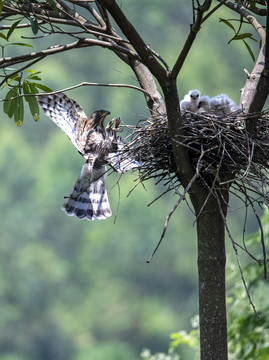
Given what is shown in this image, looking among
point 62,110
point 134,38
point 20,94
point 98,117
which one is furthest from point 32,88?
point 98,117

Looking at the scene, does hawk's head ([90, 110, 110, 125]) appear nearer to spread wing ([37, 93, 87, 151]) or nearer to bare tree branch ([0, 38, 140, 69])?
spread wing ([37, 93, 87, 151])

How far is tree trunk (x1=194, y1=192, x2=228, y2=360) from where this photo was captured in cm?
271

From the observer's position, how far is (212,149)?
→ 290 cm

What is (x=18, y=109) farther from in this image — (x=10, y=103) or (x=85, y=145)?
(x=85, y=145)

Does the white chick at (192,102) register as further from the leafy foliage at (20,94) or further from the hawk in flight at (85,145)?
the leafy foliage at (20,94)

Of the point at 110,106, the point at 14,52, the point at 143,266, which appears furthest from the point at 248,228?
the point at 14,52

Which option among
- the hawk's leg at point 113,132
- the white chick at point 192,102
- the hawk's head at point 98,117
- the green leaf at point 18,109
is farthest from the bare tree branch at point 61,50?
the white chick at point 192,102

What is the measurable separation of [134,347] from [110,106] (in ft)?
26.4

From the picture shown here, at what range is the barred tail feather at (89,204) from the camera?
12.4ft

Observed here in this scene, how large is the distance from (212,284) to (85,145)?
130cm

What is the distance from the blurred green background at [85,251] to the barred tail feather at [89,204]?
19225mm

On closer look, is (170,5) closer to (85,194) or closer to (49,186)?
(49,186)

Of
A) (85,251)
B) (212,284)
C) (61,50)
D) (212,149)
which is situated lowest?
(212,284)

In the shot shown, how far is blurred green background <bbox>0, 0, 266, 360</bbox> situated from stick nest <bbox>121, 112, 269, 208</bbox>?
19967 mm
